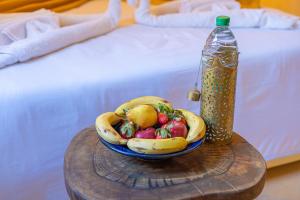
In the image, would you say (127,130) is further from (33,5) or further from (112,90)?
(33,5)

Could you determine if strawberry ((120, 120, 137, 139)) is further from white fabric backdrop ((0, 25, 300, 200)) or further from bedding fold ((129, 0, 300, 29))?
bedding fold ((129, 0, 300, 29))

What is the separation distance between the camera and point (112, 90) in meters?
1.20

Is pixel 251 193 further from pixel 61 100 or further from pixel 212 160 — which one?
pixel 61 100

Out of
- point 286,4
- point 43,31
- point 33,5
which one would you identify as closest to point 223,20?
point 43,31

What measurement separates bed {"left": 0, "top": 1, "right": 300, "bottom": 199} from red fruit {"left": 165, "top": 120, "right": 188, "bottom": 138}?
390 millimetres

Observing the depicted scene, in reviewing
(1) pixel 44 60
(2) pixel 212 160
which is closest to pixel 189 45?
(1) pixel 44 60

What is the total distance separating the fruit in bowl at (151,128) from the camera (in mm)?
804

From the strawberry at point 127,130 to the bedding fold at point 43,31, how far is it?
1.98 ft

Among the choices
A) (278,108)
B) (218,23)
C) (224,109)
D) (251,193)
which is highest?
(218,23)

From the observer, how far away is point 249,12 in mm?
1763

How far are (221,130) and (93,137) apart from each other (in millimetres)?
323

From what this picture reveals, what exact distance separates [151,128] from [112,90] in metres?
0.37

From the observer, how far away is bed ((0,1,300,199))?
1.13 metres

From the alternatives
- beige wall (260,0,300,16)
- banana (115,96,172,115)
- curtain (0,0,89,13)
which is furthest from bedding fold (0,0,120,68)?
beige wall (260,0,300,16)
